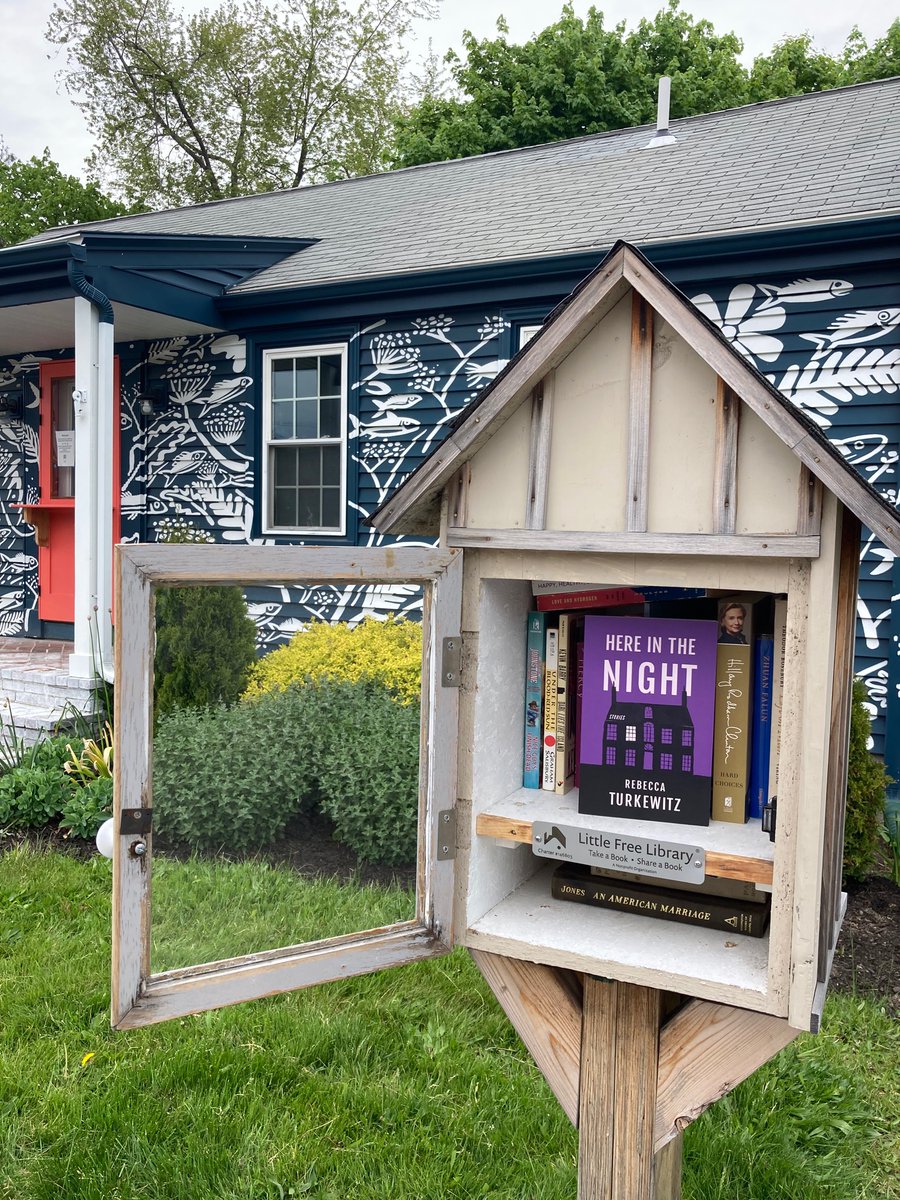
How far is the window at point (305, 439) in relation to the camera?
25.7 ft

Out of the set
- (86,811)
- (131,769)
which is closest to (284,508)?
(86,811)

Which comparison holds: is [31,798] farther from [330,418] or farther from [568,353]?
[568,353]

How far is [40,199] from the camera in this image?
83.3 ft

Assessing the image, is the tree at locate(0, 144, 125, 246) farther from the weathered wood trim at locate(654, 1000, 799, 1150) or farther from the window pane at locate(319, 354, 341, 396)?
the weathered wood trim at locate(654, 1000, 799, 1150)

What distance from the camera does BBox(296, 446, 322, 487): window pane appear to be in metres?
7.98

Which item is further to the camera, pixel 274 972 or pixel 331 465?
pixel 331 465

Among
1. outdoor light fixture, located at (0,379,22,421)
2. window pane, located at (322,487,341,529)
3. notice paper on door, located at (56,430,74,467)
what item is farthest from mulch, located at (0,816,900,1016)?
outdoor light fixture, located at (0,379,22,421)

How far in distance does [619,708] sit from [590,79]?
76.6ft

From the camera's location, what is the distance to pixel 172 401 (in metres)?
8.51

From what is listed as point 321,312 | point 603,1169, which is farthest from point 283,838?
point 321,312

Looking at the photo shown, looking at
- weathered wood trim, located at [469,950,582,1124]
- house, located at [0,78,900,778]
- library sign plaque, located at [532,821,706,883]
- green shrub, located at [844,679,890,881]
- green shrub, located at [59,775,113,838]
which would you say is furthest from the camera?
house, located at [0,78,900,778]

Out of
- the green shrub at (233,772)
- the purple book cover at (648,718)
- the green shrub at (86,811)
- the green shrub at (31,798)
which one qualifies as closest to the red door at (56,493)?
the green shrub at (31,798)

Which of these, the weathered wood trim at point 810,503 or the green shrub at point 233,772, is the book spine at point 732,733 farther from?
the green shrub at point 233,772

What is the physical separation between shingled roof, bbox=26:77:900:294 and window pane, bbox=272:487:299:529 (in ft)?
5.33
